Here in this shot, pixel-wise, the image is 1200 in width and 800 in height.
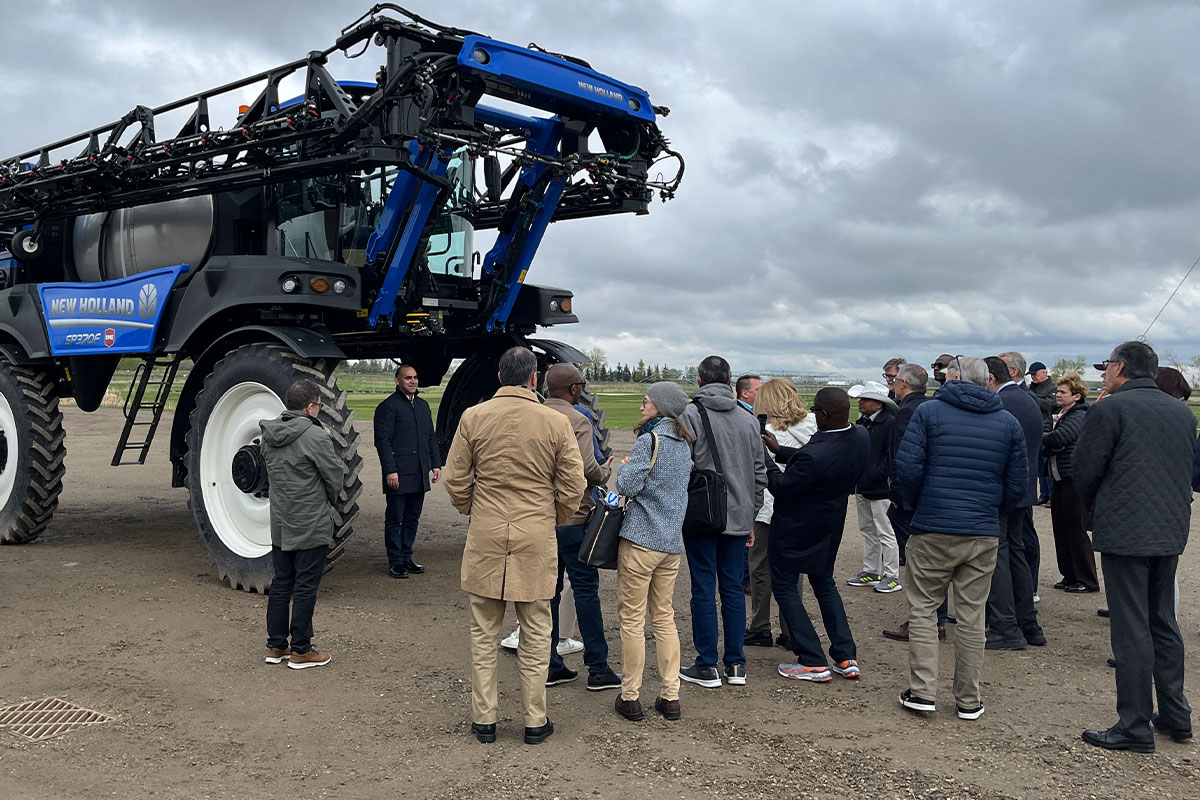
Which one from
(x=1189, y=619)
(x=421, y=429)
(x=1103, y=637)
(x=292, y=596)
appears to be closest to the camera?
(x=292, y=596)

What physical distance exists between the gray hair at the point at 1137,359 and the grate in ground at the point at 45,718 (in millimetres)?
5560

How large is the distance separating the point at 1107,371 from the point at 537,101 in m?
4.56

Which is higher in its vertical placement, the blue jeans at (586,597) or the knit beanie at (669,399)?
the knit beanie at (669,399)

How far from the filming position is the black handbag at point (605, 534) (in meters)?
5.11

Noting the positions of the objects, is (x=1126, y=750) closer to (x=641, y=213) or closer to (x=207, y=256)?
(x=641, y=213)

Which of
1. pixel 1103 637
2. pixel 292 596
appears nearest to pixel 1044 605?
pixel 1103 637

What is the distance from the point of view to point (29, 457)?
9719mm

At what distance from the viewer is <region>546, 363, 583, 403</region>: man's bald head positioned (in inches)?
214

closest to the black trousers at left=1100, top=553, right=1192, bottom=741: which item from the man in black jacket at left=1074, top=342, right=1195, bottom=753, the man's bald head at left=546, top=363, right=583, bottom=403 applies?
the man in black jacket at left=1074, top=342, right=1195, bottom=753

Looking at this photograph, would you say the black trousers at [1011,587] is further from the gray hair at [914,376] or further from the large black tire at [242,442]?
the large black tire at [242,442]

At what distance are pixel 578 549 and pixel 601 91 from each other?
3.97 m

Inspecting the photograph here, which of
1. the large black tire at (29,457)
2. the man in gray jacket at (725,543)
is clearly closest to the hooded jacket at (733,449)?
the man in gray jacket at (725,543)

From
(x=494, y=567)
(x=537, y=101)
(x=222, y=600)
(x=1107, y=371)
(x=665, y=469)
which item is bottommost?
(x=222, y=600)

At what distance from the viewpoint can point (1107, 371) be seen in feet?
17.0
